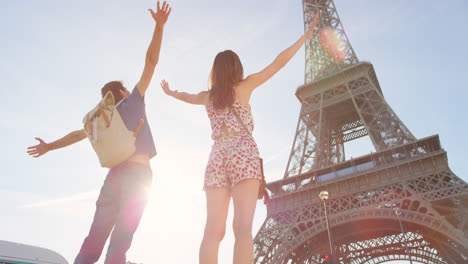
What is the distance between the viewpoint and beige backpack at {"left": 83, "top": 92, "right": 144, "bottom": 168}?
2939 mm

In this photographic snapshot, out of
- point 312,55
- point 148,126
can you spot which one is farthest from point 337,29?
point 148,126

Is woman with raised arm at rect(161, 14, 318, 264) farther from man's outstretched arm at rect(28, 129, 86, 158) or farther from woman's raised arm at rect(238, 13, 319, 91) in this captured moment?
man's outstretched arm at rect(28, 129, 86, 158)

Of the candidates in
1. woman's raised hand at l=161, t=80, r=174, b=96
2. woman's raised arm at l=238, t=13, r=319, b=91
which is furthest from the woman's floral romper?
woman's raised hand at l=161, t=80, r=174, b=96

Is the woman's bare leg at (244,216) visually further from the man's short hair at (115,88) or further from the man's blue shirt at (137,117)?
the man's short hair at (115,88)

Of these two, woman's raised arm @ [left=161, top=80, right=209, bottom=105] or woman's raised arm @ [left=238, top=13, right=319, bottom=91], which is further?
woman's raised arm @ [left=161, top=80, right=209, bottom=105]

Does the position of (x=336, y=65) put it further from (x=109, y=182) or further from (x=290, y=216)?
(x=109, y=182)

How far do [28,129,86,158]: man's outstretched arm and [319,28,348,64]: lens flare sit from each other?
3214 cm

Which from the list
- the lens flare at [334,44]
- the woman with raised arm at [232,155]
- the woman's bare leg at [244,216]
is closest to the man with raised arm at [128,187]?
the woman with raised arm at [232,155]

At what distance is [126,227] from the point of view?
2.89m

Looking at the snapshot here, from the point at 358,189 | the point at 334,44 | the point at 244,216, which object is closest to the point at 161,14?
the point at 244,216

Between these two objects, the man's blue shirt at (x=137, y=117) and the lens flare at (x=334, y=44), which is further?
the lens flare at (x=334, y=44)

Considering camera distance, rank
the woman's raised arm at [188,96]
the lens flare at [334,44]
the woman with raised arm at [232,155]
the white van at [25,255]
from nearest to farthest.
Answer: the woman with raised arm at [232,155]
the woman's raised arm at [188,96]
the white van at [25,255]
the lens flare at [334,44]

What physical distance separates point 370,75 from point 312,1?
11.7 meters

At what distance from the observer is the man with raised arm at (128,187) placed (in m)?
2.90
